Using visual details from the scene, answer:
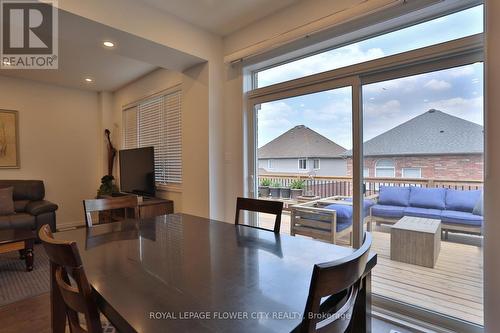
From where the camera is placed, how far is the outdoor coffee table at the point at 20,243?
2795 mm

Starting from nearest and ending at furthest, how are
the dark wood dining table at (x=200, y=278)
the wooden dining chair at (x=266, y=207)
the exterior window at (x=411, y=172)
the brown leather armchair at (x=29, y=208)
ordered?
1. the dark wood dining table at (x=200, y=278)
2. the wooden dining chair at (x=266, y=207)
3. the exterior window at (x=411, y=172)
4. the brown leather armchair at (x=29, y=208)

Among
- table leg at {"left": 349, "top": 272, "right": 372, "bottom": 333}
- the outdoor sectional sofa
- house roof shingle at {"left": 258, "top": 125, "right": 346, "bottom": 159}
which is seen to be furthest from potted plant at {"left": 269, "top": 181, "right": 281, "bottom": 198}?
table leg at {"left": 349, "top": 272, "right": 372, "bottom": 333}

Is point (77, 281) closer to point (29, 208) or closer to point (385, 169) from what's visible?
point (385, 169)

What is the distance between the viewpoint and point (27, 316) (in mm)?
2137

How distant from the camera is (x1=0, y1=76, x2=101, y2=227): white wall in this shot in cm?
461

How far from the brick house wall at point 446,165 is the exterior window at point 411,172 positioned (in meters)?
0.02

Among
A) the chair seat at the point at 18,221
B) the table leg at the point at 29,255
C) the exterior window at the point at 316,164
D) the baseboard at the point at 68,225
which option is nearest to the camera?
the exterior window at the point at 316,164

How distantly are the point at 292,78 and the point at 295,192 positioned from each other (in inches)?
47.6

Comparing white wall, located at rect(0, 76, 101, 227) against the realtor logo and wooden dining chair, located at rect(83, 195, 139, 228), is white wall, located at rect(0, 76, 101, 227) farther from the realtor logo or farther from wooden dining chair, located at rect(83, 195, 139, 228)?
wooden dining chair, located at rect(83, 195, 139, 228)

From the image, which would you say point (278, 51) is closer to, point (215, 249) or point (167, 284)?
point (215, 249)

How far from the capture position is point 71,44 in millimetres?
3236

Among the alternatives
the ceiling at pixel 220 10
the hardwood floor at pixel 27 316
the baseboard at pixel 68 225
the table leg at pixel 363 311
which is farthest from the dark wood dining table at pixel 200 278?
the baseboard at pixel 68 225

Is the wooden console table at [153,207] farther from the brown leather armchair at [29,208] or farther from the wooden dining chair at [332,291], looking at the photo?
the wooden dining chair at [332,291]

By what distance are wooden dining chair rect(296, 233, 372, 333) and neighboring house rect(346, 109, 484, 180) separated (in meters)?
1.53
